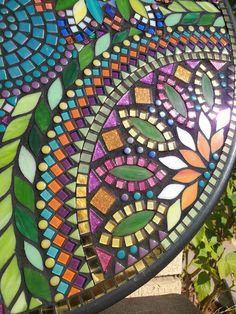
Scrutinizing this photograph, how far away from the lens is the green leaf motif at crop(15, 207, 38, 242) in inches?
31.9

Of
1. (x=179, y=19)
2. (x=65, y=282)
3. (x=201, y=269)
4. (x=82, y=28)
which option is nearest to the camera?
(x=65, y=282)

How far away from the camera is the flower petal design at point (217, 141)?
1.00 meters

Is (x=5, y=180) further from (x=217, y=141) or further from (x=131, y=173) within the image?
(x=217, y=141)

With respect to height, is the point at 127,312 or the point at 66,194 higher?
the point at 66,194

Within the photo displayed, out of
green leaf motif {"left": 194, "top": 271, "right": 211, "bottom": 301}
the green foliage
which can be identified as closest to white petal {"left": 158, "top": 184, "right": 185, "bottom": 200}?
the green foliage

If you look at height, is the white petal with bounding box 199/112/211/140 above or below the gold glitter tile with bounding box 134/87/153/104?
below

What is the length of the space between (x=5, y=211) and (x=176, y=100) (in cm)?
Answer: 41

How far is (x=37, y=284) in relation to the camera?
787mm

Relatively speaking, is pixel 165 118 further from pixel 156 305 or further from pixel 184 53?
pixel 156 305

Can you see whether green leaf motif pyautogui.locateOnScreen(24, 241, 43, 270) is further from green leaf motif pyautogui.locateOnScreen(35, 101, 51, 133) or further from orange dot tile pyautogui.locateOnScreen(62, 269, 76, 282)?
green leaf motif pyautogui.locateOnScreen(35, 101, 51, 133)

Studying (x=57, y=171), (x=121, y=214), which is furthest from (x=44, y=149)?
(x=121, y=214)

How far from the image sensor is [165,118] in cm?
98

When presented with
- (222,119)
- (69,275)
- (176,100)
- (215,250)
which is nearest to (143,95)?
(176,100)

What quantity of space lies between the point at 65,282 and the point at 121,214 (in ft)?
0.50
